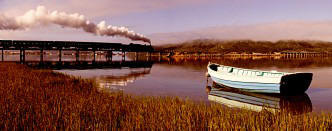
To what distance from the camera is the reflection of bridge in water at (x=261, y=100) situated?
44.7 feet

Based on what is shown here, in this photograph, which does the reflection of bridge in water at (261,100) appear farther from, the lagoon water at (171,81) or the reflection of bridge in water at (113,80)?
the reflection of bridge in water at (113,80)

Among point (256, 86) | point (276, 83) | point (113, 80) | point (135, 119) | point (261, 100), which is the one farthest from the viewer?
point (113, 80)

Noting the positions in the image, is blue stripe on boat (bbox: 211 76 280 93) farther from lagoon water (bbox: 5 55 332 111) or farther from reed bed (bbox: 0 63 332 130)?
reed bed (bbox: 0 63 332 130)

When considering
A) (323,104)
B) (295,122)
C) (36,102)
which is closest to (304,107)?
(323,104)

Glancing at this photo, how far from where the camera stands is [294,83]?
16.4m

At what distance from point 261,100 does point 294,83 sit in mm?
2576

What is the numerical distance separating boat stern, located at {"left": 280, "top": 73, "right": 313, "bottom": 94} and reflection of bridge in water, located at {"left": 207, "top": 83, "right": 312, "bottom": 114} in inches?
17.2

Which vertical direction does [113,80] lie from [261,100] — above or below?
above

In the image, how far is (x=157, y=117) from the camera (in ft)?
23.4

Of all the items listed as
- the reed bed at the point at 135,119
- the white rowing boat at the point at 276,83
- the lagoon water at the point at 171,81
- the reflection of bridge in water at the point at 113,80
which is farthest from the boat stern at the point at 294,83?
the reflection of bridge in water at the point at 113,80

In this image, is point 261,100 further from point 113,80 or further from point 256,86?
point 113,80

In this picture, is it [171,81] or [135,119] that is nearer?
[135,119]

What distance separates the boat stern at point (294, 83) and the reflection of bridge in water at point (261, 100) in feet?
1.44

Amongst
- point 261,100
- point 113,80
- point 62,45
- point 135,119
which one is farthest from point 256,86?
point 62,45
